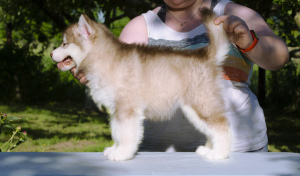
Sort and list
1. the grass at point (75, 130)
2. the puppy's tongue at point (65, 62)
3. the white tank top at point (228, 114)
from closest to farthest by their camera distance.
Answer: the puppy's tongue at point (65, 62) < the white tank top at point (228, 114) < the grass at point (75, 130)

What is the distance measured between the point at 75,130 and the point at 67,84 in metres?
6.00

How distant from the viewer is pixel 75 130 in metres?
9.56

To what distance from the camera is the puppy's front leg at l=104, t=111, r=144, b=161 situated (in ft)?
7.97

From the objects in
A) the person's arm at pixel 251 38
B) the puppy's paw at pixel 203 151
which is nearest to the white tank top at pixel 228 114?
the person's arm at pixel 251 38

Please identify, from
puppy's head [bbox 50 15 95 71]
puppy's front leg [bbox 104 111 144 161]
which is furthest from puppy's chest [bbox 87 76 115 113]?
puppy's head [bbox 50 15 95 71]

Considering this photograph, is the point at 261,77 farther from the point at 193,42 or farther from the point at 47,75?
the point at 193,42

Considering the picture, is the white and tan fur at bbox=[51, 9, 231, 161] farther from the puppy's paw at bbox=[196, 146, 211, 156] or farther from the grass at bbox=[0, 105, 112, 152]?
the grass at bbox=[0, 105, 112, 152]

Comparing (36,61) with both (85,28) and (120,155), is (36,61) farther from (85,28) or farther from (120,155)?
(120,155)

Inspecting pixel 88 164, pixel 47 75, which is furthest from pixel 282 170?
pixel 47 75

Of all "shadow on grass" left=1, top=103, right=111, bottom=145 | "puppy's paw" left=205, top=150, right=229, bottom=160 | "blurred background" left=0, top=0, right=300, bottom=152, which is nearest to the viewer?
"puppy's paw" left=205, top=150, right=229, bottom=160

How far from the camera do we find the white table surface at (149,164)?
2184 millimetres

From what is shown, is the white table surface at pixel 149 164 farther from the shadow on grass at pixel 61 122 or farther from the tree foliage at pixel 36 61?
the tree foliage at pixel 36 61

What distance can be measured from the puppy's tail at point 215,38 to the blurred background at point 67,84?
3.22 metres

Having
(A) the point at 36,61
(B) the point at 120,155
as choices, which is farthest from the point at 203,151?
(A) the point at 36,61
